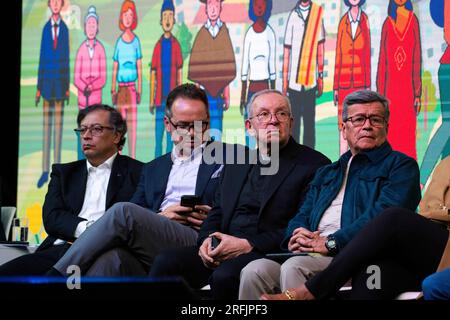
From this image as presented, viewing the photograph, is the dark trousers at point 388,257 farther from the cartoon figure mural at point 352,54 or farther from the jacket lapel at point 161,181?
the cartoon figure mural at point 352,54

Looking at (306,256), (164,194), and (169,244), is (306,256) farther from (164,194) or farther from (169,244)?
(164,194)

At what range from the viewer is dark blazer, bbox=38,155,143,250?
4.37m

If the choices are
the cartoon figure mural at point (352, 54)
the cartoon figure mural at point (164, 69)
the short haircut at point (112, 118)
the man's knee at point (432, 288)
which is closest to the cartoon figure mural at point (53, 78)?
the cartoon figure mural at point (164, 69)

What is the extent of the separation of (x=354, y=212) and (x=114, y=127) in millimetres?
1652

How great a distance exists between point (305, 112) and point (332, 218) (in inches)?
83.4

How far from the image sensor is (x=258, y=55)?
18.8ft

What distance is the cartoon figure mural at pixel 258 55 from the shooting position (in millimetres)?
5703

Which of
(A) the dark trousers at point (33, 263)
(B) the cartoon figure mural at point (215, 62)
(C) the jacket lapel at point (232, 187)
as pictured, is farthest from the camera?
(B) the cartoon figure mural at point (215, 62)

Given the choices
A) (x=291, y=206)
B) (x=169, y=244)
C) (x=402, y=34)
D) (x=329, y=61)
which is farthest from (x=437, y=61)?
(x=169, y=244)

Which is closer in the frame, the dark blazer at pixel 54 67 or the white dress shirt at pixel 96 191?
the white dress shirt at pixel 96 191

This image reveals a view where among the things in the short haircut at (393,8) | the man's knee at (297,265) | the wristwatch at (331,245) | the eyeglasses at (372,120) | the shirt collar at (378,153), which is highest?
the short haircut at (393,8)

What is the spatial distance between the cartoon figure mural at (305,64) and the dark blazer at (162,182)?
58.7 inches

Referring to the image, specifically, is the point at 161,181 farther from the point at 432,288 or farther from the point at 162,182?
the point at 432,288

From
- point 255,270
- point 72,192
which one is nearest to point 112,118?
point 72,192
